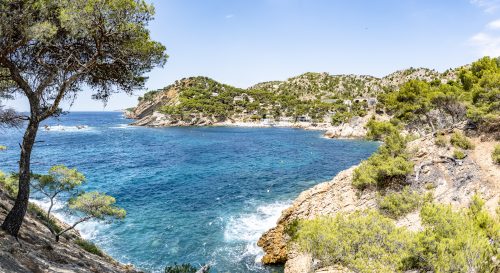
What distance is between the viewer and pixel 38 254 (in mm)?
10469

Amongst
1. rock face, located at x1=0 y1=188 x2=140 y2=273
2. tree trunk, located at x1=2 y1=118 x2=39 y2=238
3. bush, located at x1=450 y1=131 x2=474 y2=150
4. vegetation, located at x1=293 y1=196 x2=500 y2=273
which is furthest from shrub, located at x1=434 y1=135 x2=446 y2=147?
tree trunk, located at x1=2 y1=118 x2=39 y2=238

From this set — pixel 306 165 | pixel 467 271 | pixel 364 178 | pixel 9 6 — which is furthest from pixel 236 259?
pixel 306 165

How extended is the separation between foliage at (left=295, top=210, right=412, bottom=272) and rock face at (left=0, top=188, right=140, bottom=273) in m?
8.83

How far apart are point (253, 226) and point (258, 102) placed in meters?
145

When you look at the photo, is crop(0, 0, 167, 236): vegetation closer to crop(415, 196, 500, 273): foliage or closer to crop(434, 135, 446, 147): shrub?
crop(415, 196, 500, 273): foliage

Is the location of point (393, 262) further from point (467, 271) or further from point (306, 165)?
point (306, 165)

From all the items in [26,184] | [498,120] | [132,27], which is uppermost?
[132,27]

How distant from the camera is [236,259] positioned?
1973cm

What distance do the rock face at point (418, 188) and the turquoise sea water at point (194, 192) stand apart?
5.27ft

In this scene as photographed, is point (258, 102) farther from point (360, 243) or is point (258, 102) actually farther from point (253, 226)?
point (360, 243)

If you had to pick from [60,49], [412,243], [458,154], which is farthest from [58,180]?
[458,154]

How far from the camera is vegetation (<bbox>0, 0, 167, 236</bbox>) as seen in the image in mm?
9367

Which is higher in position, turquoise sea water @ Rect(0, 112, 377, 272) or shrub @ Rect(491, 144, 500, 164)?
shrub @ Rect(491, 144, 500, 164)

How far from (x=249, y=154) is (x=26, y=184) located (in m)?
51.5
